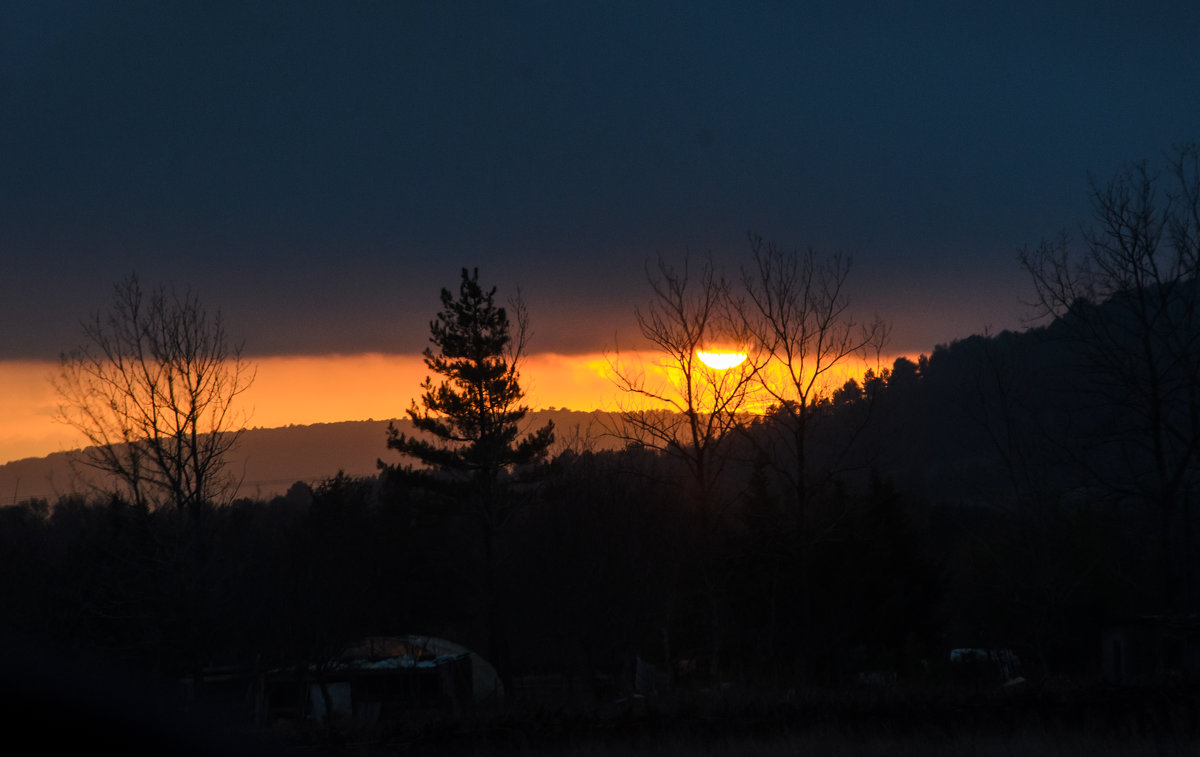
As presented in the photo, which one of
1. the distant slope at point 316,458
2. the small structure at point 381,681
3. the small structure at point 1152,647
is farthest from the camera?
the distant slope at point 316,458

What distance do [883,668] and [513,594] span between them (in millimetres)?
14768

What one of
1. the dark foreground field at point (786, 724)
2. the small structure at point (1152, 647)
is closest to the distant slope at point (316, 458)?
the small structure at point (1152, 647)

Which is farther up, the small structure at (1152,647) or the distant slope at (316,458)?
the distant slope at (316,458)

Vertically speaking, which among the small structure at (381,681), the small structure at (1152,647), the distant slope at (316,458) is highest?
the distant slope at (316,458)

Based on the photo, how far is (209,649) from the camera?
21891 mm

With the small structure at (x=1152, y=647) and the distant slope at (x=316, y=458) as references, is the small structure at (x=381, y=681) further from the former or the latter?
the small structure at (x=1152, y=647)

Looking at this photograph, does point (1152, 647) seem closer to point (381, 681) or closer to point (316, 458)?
point (381, 681)

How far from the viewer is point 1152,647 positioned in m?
24.5

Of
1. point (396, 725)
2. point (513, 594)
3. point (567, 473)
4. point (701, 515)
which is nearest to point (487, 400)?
point (567, 473)

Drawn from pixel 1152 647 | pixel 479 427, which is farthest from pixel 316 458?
pixel 1152 647

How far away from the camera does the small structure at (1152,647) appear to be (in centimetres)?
1320

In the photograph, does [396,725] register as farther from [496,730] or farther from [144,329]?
[144,329]

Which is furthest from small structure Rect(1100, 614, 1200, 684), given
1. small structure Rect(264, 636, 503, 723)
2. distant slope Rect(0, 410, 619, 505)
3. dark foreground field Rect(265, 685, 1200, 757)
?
distant slope Rect(0, 410, 619, 505)

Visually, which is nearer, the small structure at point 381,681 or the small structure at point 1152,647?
the small structure at point 1152,647
